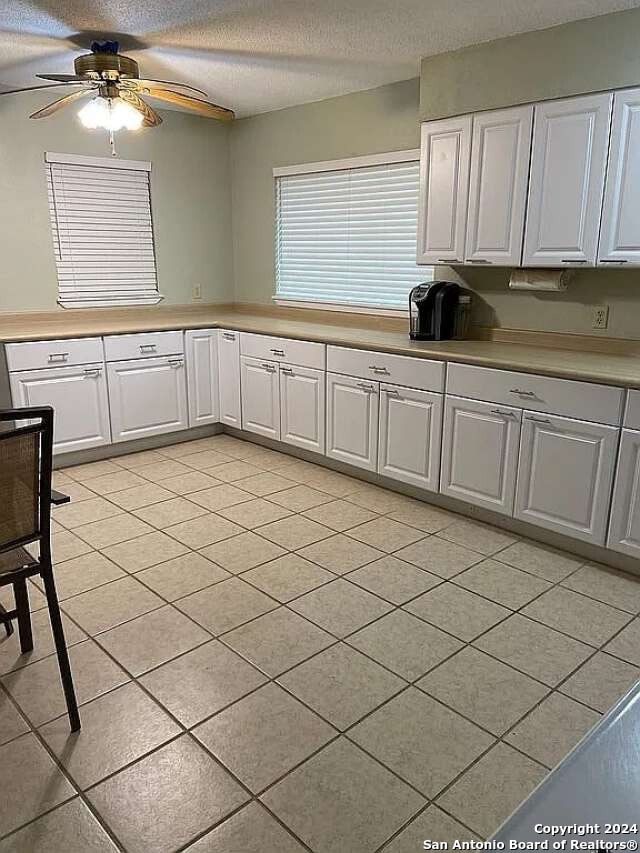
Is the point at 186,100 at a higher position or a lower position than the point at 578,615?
higher

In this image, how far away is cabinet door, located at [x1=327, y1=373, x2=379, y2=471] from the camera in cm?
391

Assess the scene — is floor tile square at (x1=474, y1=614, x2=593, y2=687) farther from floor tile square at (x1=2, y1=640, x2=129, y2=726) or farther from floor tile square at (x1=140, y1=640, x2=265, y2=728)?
floor tile square at (x1=2, y1=640, x2=129, y2=726)

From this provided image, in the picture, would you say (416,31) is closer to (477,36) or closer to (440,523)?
(477,36)

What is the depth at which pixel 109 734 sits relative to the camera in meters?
1.96

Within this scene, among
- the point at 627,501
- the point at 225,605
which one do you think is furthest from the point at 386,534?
the point at 627,501

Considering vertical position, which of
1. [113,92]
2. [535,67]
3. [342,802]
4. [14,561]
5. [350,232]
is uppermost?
[535,67]

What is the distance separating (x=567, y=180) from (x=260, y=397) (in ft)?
8.08

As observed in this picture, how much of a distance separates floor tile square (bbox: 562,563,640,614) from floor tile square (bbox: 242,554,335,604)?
1.09 m

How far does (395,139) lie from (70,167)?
2284 mm

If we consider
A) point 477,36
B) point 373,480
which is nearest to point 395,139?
point 477,36

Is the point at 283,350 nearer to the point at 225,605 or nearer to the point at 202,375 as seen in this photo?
the point at 202,375

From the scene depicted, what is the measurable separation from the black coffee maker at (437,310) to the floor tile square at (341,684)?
83.6 inches

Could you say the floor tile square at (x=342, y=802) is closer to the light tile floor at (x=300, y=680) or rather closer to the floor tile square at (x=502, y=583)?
the light tile floor at (x=300, y=680)

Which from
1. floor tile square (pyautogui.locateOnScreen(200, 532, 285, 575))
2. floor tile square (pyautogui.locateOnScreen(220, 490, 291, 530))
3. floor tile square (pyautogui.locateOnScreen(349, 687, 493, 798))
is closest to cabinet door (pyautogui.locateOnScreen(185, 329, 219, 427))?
floor tile square (pyautogui.locateOnScreen(220, 490, 291, 530))
